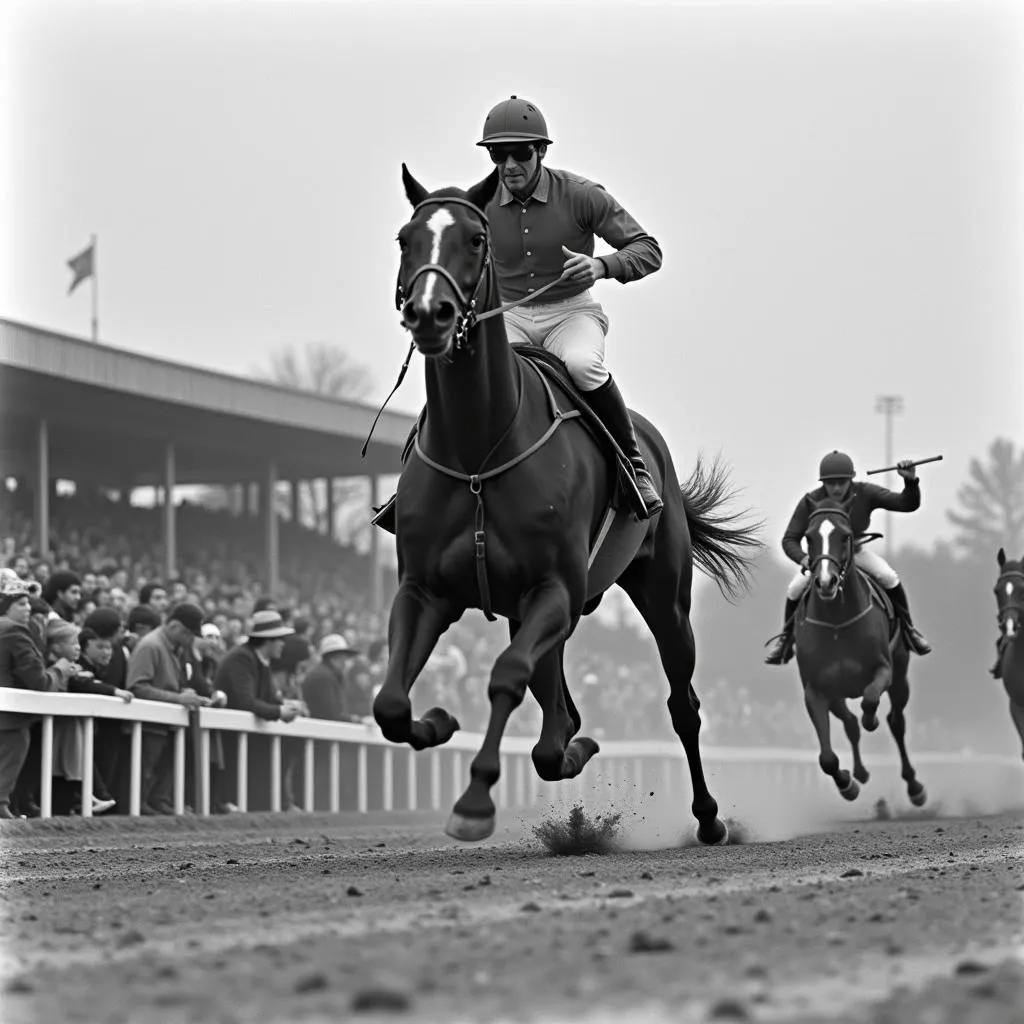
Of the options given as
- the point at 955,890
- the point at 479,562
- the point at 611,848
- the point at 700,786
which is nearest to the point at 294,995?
the point at 955,890

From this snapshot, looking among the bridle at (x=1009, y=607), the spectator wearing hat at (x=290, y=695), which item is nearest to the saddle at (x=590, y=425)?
the spectator wearing hat at (x=290, y=695)

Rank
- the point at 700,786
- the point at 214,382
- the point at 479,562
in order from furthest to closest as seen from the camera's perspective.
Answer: the point at 214,382
the point at 700,786
the point at 479,562

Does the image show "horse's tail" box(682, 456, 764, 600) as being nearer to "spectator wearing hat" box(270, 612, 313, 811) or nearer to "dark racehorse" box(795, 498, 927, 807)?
"dark racehorse" box(795, 498, 927, 807)

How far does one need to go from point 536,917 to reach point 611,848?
412cm

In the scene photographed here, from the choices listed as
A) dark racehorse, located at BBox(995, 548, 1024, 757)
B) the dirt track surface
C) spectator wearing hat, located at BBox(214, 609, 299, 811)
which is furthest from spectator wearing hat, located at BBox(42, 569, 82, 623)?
dark racehorse, located at BBox(995, 548, 1024, 757)

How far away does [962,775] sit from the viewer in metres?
38.5

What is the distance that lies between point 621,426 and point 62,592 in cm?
745

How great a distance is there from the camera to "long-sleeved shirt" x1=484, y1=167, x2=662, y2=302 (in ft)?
30.5

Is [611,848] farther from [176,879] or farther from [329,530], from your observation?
[329,530]

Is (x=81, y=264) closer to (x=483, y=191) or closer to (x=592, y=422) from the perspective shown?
(x=592, y=422)

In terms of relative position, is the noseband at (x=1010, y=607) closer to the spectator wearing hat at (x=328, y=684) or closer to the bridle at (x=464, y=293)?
the spectator wearing hat at (x=328, y=684)

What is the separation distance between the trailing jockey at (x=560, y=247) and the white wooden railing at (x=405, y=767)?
3191 mm

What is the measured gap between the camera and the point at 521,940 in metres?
4.88

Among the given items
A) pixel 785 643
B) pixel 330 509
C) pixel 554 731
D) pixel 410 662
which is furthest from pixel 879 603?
pixel 330 509
